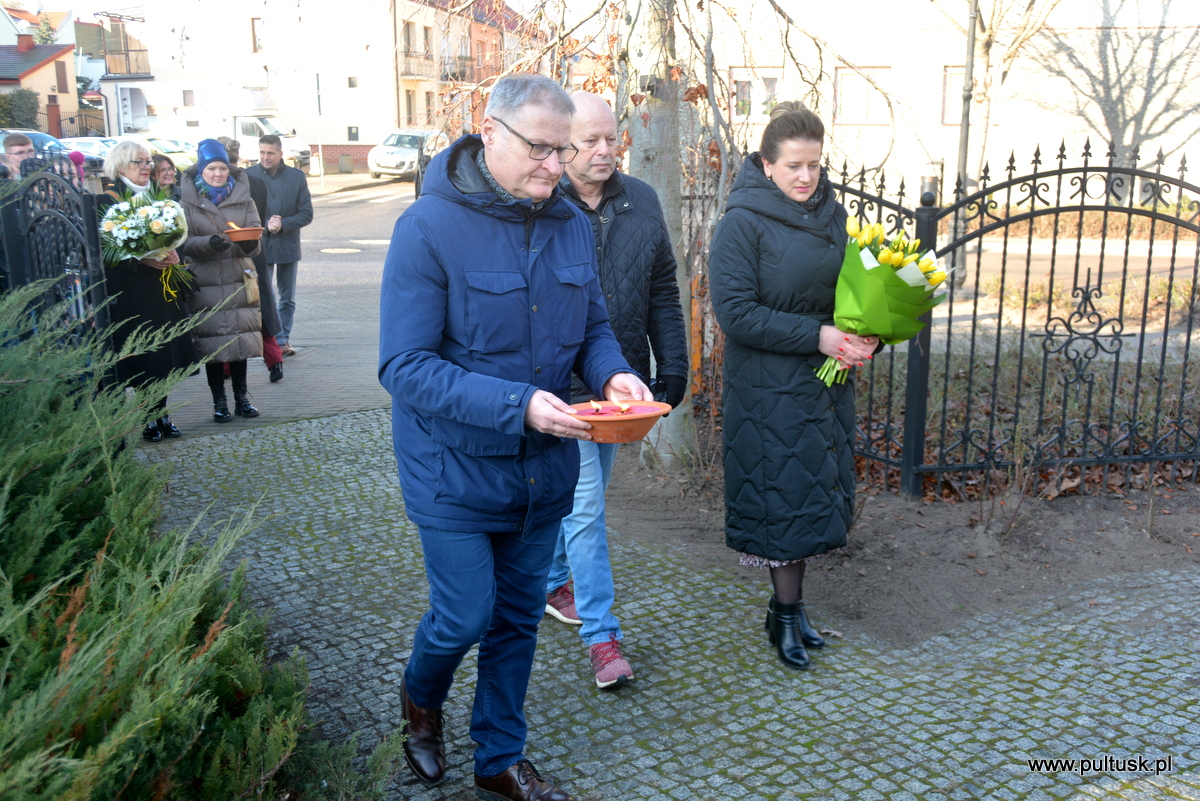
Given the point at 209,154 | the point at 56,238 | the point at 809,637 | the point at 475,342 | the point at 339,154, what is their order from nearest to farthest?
the point at 475,342 → the point at 809,637 → the point at 56,238 → the point at 209,154 → the point at 339,154

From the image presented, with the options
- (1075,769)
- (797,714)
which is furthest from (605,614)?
(1075,769)

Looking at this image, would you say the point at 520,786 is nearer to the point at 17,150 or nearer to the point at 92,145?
the point at 17,150

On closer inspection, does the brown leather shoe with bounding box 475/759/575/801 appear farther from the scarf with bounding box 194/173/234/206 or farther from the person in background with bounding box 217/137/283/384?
the person in background with bounding box 217/137/283/384

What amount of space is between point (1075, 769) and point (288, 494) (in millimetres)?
4177

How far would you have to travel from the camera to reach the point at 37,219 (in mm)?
6277

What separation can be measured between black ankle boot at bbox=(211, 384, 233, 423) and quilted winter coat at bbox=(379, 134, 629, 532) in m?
4.94

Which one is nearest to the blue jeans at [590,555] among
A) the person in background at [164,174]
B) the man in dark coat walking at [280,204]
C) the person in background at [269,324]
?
the person in background at [164,174]

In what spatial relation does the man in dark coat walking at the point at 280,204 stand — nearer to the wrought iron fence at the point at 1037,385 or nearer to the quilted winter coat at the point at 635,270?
the wrought iron fence at the point at 1037,385

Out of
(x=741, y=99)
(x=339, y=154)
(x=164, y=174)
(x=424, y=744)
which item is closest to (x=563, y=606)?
(x=424, y=744)

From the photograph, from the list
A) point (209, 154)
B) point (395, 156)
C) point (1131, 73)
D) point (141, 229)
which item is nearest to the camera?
point (141, 229)

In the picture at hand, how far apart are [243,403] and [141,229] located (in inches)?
62.2

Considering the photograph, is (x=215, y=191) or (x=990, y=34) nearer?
(x=215, y=191)

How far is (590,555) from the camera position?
3.69 meters

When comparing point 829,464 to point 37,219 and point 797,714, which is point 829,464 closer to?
point 797,714
